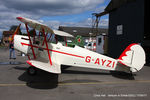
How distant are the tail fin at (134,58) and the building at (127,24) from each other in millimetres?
5450

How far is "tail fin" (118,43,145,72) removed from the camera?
20.6 feet

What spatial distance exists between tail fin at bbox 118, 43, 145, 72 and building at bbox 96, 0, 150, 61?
5450 millimetres

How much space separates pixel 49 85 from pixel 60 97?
1259 millimetres

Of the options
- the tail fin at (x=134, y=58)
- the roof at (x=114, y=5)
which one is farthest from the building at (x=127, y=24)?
the tail fin at (x=134, y=58)

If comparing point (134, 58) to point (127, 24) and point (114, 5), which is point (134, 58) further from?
point (114, 5)

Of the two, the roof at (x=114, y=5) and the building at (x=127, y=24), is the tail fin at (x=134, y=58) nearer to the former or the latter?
the building at (x=127, y=24)

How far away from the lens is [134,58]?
6.39 m

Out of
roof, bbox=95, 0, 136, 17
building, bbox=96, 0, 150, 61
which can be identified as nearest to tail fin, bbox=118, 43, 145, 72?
building, bbox=96, 0, 150, 61

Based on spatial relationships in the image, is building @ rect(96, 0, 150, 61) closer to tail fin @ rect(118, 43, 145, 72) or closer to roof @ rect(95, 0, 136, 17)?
roof @ rect(95, 0, 136, 17)

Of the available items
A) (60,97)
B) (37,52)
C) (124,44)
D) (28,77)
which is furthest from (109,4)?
(60,97)

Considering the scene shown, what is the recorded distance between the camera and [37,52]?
6.80 m

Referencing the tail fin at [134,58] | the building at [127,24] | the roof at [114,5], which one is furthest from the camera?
the roof at [114,5]

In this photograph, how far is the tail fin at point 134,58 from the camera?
629cm

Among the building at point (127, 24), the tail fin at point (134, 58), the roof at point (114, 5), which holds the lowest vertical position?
the tail fin at point (134, 58)
